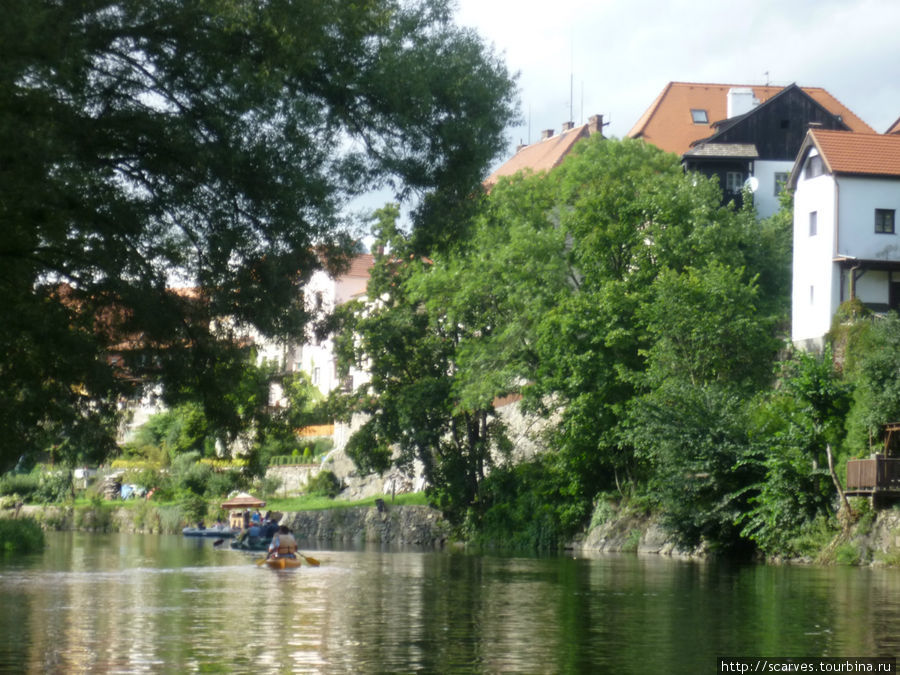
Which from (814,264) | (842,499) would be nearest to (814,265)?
(814,264)

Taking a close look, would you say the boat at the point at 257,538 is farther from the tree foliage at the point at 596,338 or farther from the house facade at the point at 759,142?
the house facade at the point at 759,142

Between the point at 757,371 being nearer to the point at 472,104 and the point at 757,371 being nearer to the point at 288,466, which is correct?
the point at 472,104

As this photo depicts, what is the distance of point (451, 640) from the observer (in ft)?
51.0

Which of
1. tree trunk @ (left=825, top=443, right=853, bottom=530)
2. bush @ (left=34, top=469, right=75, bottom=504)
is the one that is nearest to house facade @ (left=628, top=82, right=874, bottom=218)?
tree trunk @ (left=825, top=443, right=853, bottom=530)

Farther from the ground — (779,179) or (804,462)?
(779,179)

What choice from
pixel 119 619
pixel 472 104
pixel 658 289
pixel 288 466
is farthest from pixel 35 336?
pixel 288 466

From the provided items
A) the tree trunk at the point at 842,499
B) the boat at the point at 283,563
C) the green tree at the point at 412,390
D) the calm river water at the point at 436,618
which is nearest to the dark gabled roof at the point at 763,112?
the green tree at the point at 412,390

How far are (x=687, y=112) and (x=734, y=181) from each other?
39.5ft

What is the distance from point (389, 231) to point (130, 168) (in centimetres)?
3721

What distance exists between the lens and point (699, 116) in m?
77.3

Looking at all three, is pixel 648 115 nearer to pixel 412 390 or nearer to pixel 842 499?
pixel 412 390

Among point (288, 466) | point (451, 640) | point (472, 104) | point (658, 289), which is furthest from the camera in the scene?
→ point (288, 466)

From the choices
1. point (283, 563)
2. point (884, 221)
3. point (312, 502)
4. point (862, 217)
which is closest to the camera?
point (283, 563)

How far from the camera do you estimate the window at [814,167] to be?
50963 mm
